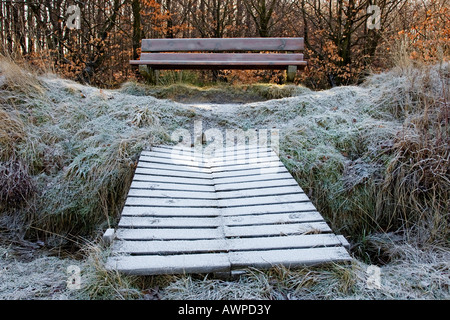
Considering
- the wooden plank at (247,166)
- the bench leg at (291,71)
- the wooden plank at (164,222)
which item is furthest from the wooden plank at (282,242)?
the bench leg at (291,71)

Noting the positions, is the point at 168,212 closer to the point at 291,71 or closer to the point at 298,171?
the point at 298,171

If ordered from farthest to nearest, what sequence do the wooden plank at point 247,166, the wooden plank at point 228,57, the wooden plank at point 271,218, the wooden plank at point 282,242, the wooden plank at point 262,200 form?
the wooden plank at point 228,57 < the wooden plank at point 247,166 < the wooden plank at point 262,200 < the wooden plank at point 271,218 < the wooden plank at point 282,242

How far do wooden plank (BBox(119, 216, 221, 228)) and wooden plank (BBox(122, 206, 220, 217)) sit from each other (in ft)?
0.16

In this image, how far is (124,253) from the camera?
6.08 feet

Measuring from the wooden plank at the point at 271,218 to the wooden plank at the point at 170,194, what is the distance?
406mm

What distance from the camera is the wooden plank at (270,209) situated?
94.9 inches

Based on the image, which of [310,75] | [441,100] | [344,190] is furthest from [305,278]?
[310,75]

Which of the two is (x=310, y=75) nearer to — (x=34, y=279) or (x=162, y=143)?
(x=162, y=143)

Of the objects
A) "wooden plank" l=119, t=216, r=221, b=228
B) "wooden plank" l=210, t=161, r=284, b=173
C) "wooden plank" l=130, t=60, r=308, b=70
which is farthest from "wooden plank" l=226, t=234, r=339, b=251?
"wooden plank" l=130, t=60, r=308, b=70

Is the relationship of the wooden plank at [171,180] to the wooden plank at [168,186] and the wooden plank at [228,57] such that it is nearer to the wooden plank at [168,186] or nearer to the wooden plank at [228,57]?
the wooden plank at [168,186]

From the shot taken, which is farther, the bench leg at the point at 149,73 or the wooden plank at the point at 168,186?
the bench leg at the point at 149,73

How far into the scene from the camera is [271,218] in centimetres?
232

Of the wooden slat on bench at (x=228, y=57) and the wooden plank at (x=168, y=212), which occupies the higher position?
the wooden slat on bench at (x=228, y=57)

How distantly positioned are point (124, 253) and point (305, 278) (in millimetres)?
991
